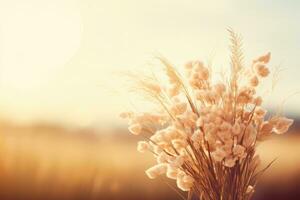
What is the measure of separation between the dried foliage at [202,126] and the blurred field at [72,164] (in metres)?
0.77

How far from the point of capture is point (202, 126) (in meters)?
1.64

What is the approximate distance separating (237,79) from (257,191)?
3.39 ft

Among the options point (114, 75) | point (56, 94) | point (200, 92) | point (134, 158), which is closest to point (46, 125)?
point (56, 94)

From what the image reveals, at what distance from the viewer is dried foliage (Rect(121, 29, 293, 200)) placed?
1.65 m

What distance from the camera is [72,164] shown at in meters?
2.46

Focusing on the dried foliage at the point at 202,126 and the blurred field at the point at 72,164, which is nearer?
the dried foliage at the point at 202,126

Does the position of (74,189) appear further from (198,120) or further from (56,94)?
(198,120)

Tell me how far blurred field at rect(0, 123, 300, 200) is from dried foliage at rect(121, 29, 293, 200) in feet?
2.53

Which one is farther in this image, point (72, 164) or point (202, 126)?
point (72, 164)

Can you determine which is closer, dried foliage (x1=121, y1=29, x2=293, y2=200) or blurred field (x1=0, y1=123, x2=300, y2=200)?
dried foliage (x1=121, y1=29, x2=293, y2=200)

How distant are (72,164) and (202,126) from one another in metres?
0.94

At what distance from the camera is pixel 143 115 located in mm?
1706

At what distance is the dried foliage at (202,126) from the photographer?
165 centimetres

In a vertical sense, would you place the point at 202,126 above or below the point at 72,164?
below
